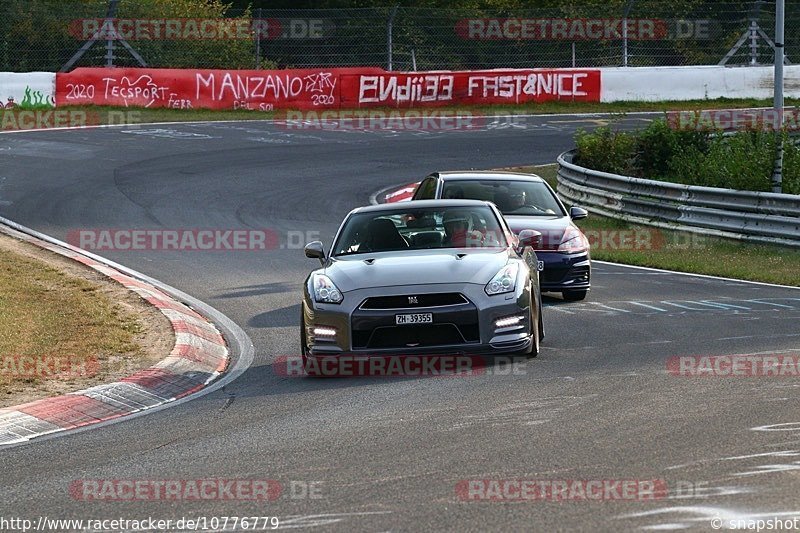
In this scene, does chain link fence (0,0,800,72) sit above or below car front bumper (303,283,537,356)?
above

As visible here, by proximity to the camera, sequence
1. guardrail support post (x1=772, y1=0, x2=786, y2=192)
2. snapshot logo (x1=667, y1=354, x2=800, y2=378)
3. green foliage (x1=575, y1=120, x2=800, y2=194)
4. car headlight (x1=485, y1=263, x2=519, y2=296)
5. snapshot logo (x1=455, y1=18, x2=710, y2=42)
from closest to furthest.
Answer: snapshot logo (x1=667, y1=354, x2=800, y2=378)
car headlight (x1=485, y1=263, x2=519, y2=296)
guardrail support post (x1=772, y1=0, x2=786, y2=192)
green foliage (x1=575, y1=120, x2=800, y2=194)
snapshot logo (x1=455, y1=18, x2=710, y2=42)

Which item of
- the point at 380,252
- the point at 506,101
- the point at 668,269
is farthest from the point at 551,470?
the point at 506,101

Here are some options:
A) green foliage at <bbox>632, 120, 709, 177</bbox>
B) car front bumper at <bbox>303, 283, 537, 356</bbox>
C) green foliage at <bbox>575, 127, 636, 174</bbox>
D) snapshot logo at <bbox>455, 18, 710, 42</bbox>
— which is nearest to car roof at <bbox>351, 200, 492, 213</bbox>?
car front bumper at <bbox>303, 283, 537, 356</bbox>

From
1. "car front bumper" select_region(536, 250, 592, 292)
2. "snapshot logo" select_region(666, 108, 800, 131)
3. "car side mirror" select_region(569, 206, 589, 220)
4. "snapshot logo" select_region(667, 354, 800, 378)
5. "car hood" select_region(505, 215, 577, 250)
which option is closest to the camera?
"snapshot logo" select_region(667, 354, 800, 378)

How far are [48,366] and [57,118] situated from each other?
25470mm

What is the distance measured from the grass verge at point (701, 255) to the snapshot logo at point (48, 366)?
9.26 m

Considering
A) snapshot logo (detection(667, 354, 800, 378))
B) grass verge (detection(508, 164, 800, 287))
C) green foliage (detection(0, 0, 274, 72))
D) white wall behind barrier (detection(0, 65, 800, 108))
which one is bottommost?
grass verge (detection(508, 164, 800, 287))

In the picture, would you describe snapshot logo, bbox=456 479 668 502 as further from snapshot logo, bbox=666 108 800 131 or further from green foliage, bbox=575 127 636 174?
green foliage, bbox=575 127 636 174

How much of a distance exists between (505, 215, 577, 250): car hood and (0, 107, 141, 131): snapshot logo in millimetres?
21197

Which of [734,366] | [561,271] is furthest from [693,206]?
[734,366]

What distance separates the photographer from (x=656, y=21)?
133 ft

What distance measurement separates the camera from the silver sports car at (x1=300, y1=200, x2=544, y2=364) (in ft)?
33.3

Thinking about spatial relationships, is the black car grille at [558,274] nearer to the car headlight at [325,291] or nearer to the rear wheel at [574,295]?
the rear wheel at [574,295]

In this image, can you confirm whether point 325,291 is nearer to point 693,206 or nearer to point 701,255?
point 701,255
